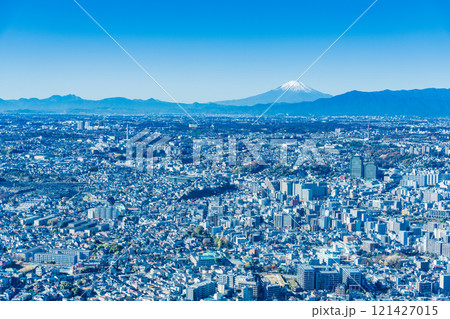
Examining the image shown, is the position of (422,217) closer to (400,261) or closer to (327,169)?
(400,261)

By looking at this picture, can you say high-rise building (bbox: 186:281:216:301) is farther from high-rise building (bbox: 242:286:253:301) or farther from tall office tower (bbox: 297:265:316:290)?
tall office tower (bbox: 297:265:316:290)

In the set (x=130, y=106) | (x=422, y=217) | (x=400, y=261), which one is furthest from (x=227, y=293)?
(x=130, y=106)

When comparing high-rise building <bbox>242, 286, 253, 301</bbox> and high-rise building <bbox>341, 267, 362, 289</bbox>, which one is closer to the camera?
high-rise building <bbox>242, 286, 253, 301</bbox>

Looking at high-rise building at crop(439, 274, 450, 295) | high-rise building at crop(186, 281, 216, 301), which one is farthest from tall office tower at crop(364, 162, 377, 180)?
high-rise building at crop(186, 281, 216, 301)

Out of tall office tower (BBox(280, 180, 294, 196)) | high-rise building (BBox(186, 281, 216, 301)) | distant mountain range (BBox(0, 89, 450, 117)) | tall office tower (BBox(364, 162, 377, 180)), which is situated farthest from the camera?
distant mountain range (BBox(0, 89, 450, 117))

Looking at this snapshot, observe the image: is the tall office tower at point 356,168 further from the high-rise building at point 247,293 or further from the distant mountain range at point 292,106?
the distant mountain range at point 292,106

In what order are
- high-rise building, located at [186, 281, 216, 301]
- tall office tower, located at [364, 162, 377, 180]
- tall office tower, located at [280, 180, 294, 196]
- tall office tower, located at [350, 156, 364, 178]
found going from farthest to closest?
1. tall office tower, located at [350, 156, 364, 178]
2. tall office tower, located at [364, 162, 377, 180]
3. tall office tower, located at [280, 180, 294, 196]
4. high-rise building, located at [186, 281, 216, 301]

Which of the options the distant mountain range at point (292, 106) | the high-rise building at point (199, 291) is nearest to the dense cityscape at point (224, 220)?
the high-rise building at point (199, 291)
